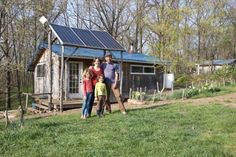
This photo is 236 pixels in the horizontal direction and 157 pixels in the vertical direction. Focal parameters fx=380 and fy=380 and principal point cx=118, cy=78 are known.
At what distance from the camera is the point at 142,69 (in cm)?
2795

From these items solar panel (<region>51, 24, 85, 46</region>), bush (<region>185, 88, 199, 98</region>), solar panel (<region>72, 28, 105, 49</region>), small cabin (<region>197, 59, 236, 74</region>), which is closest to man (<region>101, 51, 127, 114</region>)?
solar panel (<region>51, 24, 85, 46</region>)

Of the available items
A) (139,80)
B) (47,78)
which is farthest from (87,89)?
(139,80)

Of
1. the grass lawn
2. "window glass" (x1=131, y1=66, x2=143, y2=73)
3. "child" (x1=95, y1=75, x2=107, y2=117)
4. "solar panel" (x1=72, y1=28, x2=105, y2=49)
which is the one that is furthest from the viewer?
"window glass" (x1=131, y1=66, x2=143, y2=73)

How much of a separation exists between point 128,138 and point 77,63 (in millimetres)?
14803

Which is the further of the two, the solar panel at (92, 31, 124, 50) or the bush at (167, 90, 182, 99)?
the bush at (167, 90, 182, 99)

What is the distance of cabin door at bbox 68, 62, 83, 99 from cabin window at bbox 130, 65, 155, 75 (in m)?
5.30

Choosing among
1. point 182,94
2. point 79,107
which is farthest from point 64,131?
point 182,94

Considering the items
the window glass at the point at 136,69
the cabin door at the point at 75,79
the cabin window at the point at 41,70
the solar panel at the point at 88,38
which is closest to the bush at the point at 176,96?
the solar panel at the point at 88,38

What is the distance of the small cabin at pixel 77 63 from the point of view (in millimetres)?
18016

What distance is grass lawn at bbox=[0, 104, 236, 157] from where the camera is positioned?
702 centimetres

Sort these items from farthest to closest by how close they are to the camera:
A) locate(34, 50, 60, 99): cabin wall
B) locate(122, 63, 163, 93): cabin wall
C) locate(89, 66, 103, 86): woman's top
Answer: locate(122, 63, 163, 93): cabin wall → locate(34, 50, 60, 99): cabin wall → locate(89, 66, 103, 86): woman's top

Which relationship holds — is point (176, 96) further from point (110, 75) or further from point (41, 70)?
point (41, 70)

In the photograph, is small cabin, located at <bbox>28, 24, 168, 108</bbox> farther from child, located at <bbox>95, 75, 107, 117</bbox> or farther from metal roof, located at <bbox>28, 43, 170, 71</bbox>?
child, located at <bbox>95, 75, 107, 117</bbox>

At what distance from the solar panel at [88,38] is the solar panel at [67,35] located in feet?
1.13
